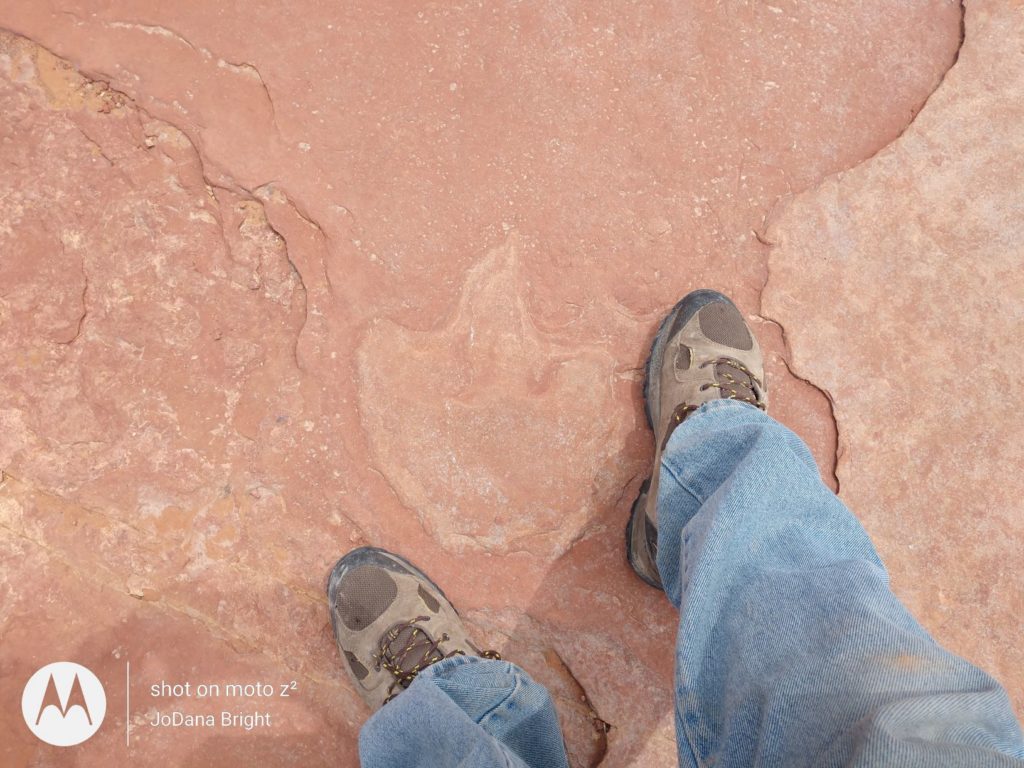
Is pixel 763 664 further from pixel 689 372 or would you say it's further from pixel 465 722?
pixel 689 372

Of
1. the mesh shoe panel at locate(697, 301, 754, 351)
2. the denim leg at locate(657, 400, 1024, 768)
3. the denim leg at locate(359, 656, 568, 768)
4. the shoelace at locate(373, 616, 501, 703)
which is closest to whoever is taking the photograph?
the denim leg at locate(657, 400, 1024, 768)

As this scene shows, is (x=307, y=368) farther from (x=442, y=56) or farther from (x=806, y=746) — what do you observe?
(x=806, y=746)

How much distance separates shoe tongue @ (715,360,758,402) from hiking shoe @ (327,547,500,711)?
83 cm

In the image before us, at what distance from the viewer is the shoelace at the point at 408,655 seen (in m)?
1.58

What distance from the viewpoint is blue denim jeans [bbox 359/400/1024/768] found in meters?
0.93

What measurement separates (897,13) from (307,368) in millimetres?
1836

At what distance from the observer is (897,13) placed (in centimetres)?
189

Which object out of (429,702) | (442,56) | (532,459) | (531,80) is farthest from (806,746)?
(442,56)

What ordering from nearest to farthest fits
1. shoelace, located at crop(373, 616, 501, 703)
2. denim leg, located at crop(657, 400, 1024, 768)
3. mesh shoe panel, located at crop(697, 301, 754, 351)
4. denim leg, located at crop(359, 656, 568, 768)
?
1. denim leg, located at crop(657, 400, 1024, 768)
2. denim leg, located at crop(359, 656, 568, 768)
3. shoelace, located at crop(373, 616, 501, 703)
4. mesh shoe panel, located at crop(697, 301, 754, 351)

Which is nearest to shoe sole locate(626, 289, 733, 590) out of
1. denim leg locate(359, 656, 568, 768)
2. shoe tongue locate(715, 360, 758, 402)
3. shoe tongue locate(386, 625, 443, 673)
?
shoe tongue locate(715, 360, 758, 402)

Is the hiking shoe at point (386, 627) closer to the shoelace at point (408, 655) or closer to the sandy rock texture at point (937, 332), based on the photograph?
the shoelace at point (408, 655)

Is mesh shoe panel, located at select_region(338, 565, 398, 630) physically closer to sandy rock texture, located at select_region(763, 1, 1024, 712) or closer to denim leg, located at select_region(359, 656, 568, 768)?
→ denim leg, located at select_region(359, 656, 568, 768)

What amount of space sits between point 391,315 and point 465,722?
3.04 feet

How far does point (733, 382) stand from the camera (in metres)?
1.67
